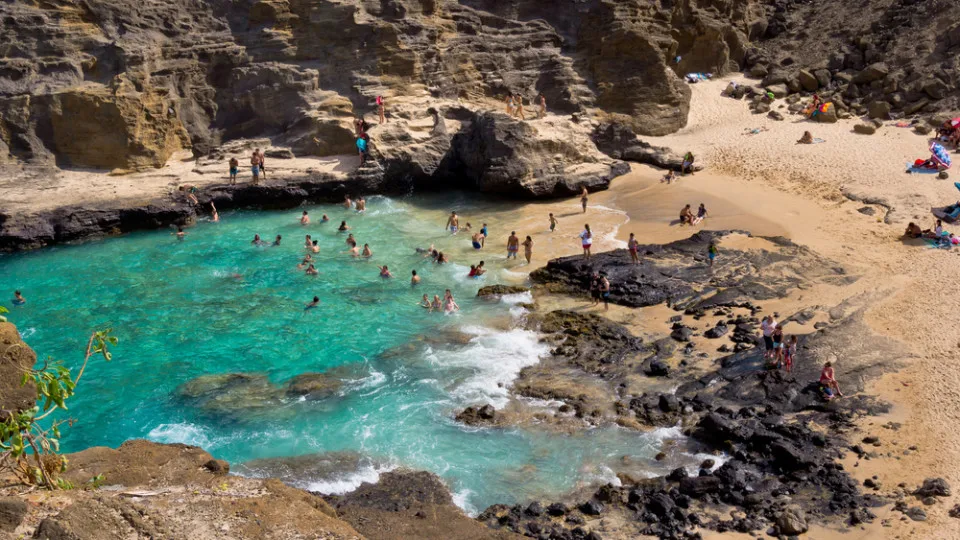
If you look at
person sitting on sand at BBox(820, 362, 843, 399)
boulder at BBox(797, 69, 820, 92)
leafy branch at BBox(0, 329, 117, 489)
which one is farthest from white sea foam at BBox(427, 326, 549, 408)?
boulder at BBox(797, 69, 820, 92)

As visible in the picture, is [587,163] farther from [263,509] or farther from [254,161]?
[263,509]

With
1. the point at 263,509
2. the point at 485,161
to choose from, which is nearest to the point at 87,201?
the point at 485,161

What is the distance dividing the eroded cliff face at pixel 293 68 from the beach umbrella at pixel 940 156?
10.2m

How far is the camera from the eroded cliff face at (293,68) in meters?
29.3

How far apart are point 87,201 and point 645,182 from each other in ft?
67.0

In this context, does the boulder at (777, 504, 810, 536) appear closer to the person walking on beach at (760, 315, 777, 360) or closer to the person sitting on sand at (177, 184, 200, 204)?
the person walking on beach at (760, 315, 777, 360)

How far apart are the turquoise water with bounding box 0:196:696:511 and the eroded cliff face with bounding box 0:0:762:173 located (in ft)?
15.2

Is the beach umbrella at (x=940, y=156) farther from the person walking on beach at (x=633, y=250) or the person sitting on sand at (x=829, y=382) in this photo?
the person sitting on sand at (x=829, y=382)

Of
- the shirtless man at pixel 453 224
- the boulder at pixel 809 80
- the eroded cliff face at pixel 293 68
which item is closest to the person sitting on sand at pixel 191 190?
the eroded cliff face at pixel 293 68

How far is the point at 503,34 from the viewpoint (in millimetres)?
34125

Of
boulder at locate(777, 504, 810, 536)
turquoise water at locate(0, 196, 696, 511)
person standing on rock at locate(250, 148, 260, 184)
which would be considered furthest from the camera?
person standing on rock at locate(250, 148, 260, 184)

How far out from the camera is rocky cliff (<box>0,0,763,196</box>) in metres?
29.1

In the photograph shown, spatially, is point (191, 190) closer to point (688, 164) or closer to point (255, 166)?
point (255, 166)

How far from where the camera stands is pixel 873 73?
111 ft
